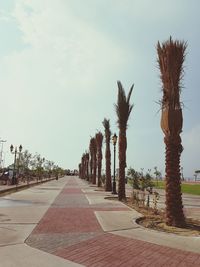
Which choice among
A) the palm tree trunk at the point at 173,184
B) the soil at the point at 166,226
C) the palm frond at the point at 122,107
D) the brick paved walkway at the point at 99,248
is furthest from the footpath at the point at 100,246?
the palm frond at the point at 122,107

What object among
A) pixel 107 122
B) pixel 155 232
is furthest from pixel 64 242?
pixel 107 122

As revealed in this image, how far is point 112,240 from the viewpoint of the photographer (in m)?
9.84

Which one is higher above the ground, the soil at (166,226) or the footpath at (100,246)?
the soil at (166,226)

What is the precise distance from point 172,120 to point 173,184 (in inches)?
87.7

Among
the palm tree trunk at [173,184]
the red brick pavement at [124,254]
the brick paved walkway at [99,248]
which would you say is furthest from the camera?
the palm tree trunk at [173,184]

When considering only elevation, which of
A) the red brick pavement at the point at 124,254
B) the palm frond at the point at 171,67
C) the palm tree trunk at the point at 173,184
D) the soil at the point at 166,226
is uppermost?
the palm frond at the point at 171,67

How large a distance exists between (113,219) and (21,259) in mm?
6551

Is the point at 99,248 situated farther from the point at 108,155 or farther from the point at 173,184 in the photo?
the point at 108,155

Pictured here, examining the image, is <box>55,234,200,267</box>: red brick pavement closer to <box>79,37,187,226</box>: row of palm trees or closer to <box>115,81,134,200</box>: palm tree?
<box>79,37,187,226</box>: row of palm trees

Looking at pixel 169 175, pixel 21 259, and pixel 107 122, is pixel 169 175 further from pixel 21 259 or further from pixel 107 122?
pixel 107 122

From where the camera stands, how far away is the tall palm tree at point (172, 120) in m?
12.6

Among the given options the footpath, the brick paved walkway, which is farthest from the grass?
the brick paved walkway

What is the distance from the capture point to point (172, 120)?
1307cm

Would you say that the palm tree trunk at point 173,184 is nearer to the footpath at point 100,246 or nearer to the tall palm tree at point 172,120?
the tall palm tree at point 172,120
